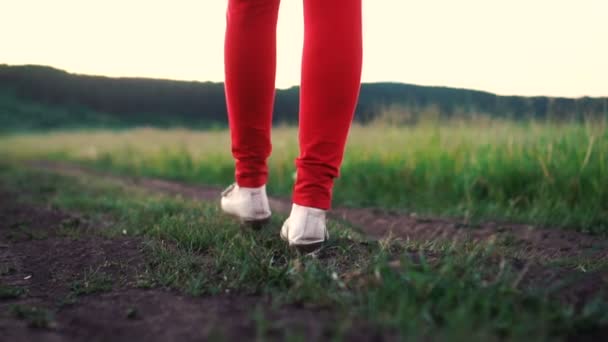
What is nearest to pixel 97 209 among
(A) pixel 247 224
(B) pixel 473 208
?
(A) pixel 247 224

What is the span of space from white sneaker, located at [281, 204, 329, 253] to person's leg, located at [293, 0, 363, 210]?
1.0 inches

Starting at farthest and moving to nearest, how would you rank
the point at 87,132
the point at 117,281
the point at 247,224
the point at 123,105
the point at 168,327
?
1. the point at 87,132
2. the point at 123,105
3. the point at 247,224
4. the point at 117,281
5. the point at 168,327

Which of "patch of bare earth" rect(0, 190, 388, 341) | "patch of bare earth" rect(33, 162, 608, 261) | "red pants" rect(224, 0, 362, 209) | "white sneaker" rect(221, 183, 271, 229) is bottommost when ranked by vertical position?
"patch of bare earth" rect(33, 162, 608, 261)

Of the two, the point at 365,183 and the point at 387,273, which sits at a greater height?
the point at 387,273

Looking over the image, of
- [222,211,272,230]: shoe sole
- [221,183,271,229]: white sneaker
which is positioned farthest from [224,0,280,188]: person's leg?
[222,211,272,230]: shoe sole

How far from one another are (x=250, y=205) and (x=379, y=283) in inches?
39.5

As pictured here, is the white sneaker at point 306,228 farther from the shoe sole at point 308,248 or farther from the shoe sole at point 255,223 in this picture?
the shoe sole at point 255,223

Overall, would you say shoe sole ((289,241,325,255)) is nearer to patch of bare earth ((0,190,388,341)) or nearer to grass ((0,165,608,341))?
grass ((0,165,608,341))

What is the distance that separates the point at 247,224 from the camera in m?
2.34

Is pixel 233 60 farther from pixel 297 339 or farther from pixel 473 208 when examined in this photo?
pixel 473 208

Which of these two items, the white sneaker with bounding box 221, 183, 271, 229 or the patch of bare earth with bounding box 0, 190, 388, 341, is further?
the white sneaker with bounding box 221, 183, 271, 229

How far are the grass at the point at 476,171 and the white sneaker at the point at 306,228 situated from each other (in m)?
1.76

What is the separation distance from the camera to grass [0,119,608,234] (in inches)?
142

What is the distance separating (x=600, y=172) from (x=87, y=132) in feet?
42.1
